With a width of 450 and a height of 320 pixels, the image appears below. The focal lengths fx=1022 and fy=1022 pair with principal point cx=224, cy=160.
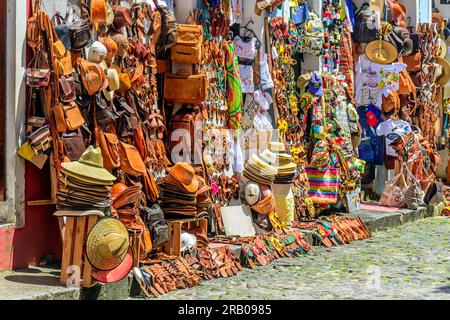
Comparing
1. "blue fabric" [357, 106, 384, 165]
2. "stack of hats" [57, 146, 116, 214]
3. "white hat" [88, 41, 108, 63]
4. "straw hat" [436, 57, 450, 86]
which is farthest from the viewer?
"straw hat" [436, 57, 450, 86]

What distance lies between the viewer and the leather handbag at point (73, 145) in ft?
31.2

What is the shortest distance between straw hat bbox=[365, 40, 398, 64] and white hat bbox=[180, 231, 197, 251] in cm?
837

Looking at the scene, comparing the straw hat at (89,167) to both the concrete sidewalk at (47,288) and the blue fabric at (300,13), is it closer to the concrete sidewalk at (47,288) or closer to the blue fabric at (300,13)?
the concrete sidewalk at (47,288)

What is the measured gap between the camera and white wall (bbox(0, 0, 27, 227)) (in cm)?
915

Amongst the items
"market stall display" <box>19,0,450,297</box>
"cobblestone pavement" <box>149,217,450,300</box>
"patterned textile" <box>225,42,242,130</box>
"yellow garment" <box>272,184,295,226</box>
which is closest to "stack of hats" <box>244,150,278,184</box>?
"market stall display" <box>19,0,450,297</box>

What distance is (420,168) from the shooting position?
1844 cm

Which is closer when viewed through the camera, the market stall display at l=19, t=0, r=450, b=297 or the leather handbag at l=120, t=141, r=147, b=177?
the market stall display at l=19, t=0, r=450, b=297

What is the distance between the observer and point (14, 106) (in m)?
9.13

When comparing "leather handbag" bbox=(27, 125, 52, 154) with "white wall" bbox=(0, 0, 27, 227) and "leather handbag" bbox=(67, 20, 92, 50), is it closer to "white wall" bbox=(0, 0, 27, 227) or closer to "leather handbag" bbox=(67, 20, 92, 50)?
"white wall" bbox=(0, 0, 27, 227)

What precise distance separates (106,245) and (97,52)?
2234mm

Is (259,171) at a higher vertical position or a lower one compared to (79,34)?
lower

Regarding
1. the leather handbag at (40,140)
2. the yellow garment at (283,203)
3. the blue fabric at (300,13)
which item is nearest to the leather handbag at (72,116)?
the leather handbag at (40,140)

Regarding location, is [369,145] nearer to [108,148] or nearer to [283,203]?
[283,203]

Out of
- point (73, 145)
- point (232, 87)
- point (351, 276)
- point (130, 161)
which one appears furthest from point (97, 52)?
point (232, 87)
